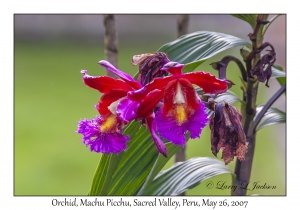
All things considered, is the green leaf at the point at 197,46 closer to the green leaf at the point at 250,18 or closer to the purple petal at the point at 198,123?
the green leaf at the point at 250,18

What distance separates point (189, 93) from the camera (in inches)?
15.6

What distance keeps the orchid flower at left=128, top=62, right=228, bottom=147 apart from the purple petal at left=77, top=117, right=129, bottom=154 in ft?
0.16

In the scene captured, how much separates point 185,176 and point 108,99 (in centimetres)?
28

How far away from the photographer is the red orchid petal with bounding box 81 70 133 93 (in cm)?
40

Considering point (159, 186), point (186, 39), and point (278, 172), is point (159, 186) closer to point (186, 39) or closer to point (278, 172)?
point (186, 39)

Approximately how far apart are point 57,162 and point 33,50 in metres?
1.44

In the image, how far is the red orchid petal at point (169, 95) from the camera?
1.28 feet

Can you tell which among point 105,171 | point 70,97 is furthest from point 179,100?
Result: point 70,97

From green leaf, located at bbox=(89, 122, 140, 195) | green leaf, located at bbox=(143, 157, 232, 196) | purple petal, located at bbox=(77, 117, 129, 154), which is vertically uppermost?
purple petal, located at bbox=(77, 117, 129, 154)

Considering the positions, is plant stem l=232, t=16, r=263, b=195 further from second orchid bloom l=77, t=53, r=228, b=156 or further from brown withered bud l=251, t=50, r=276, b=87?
second orchid bloom l=77, t=53, r=228, b=156

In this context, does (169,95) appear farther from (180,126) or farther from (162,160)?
(162,160)

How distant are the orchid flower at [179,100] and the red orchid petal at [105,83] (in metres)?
0.04

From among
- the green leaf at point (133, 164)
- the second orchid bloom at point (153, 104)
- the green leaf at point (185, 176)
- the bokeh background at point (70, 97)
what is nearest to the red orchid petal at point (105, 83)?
the second orchid bloom at point (153, 104)

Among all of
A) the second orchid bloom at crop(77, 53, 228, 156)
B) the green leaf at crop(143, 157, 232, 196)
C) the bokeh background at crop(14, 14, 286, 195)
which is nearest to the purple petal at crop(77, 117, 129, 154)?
the second orchid bloom at crop(77, 53, 228, 156)
